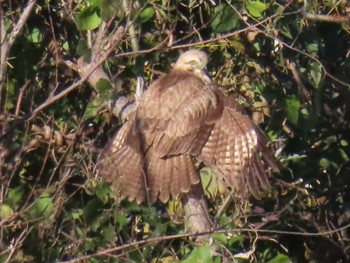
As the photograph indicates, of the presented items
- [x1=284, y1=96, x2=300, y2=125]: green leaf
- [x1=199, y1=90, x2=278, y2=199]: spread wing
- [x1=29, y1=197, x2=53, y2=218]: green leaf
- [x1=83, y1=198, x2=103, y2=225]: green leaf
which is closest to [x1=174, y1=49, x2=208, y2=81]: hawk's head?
[x1=199, y1=90, x2=278, y2=199]: spread wing

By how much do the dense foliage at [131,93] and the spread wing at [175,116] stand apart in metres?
0.16

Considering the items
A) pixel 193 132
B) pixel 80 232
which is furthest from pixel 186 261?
pixel 193 132

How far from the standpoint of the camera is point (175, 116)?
693 centimetres

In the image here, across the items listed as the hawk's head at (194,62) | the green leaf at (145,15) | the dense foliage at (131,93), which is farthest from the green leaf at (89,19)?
the hawk's head at (194,62)

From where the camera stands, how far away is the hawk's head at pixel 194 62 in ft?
22.6

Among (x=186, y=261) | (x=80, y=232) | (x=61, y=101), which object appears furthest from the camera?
(x=61, y=101)

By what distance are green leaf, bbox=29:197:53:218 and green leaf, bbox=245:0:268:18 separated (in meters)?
1.39

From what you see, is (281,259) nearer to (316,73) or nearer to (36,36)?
(316,73)

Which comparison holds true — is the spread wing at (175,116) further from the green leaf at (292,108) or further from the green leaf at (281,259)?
the green leaf at (281,259)

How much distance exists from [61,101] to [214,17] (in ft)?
2.87

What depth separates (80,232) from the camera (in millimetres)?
6352

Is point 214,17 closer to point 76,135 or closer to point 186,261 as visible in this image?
point 76,135

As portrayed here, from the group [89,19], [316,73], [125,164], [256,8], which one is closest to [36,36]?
[89,19]

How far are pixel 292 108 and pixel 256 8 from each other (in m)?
0.55
